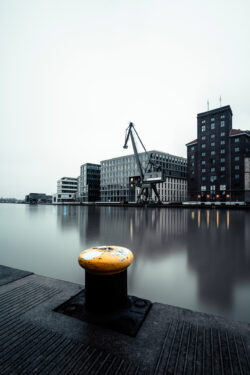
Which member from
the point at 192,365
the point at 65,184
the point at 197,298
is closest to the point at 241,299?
the point at 197,298

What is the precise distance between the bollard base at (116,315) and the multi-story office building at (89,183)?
333ft

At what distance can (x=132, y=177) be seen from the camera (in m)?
81.9

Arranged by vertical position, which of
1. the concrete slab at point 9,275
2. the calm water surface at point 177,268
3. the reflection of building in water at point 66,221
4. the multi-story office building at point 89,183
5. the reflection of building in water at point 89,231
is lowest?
the reflection of building in water at point 66,221

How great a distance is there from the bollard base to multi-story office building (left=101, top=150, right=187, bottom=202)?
252 ft

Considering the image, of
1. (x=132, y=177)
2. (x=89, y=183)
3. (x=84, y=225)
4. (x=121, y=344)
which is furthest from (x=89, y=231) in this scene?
(x=89, y=183)

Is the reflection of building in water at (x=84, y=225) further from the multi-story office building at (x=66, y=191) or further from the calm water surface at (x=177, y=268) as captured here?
the multi-story office building at (x=66, y=191)

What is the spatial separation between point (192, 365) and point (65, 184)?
415ft

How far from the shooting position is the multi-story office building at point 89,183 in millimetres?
103125

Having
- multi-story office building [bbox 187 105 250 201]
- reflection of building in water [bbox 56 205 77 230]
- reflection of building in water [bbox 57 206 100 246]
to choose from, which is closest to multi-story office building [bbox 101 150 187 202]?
multi-story office building [bbox 187 105 250 201]

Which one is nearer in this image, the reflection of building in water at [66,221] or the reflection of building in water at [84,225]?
the reflection of building in water at [84,225]

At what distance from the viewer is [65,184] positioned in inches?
4791

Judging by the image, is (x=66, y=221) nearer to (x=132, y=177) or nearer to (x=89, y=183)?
(x=132, y=177)

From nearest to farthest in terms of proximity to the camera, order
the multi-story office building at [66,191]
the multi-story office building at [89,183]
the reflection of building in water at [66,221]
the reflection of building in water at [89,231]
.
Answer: the reflection of building in water at [89,231]
the reflection of building in water at [66,221]
the multi-story office building at [89,183]
the multi-story office building at [66,191]

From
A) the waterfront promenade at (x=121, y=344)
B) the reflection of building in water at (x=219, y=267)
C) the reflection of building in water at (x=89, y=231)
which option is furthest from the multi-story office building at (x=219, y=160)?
the waterfront promenade at (x=121, y=344)
